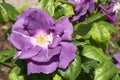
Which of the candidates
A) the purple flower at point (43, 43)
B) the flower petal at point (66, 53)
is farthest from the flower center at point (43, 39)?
the flower petal at point (66, 53)

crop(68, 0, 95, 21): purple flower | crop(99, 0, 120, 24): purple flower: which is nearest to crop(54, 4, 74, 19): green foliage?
crop(68, 0, 95, 21): purple flower

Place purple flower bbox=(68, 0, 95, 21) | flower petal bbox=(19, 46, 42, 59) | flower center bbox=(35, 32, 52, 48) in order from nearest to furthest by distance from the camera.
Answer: flower petal bbox=(19, 46, 42, 59)
flower center bbox=(35, 32, 52, 48)
purple flower bbox=(68, 0, 95, 21)

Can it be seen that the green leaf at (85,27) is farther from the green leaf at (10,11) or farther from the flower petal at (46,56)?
the green leaf at (10,11)

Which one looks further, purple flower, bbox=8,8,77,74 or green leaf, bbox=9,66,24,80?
green leaf, bbox=9,66,24,80

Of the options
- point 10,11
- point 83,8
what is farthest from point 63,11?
point 10,11

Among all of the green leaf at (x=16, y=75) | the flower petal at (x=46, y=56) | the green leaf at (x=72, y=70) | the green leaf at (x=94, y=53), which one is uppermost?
the flower petal at (x=46, y=56)

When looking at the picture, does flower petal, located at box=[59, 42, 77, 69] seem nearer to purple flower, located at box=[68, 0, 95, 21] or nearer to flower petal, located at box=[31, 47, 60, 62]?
flower petal, located at box=[31, 47, 60, 62]
